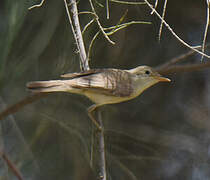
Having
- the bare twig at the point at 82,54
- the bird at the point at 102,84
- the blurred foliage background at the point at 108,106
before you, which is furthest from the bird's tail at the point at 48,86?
the blurred foliage background at the point at 108,106

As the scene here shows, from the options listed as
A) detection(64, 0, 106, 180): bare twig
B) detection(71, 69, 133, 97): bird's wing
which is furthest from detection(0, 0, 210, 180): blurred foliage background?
detection(64, 0, 106, 180): bare twig

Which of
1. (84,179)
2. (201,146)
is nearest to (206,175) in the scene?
(201,146)

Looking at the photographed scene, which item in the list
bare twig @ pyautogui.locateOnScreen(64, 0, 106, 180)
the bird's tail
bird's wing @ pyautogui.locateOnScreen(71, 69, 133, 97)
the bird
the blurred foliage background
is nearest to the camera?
bare twig @ pyautogui.locateOnScreen(64, 0, 106, 180)

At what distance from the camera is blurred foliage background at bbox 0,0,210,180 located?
3641mm

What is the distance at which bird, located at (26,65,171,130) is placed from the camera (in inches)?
123

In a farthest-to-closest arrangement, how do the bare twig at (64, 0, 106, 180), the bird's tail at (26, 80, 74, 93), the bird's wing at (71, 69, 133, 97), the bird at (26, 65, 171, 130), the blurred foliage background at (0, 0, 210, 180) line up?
1. the blurred foliage background at (0, 0, 210, 180)
2. the bird's wing at (71, 69, 133, 97)
3. the bird at (26, 65, 171, 130)
4. the bird's tail at (26, 80, 74, 93)
5. the bare twig at (64, 0, 106, 180)

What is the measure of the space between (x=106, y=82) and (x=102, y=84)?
Answer: 0.06m

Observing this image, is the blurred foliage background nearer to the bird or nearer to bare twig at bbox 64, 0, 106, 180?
the bird

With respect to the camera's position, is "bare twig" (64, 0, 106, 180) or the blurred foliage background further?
the blurred foliage background

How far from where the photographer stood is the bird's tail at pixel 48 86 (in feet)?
9.72

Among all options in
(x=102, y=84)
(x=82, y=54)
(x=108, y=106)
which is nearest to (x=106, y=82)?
(x=102, y=84)

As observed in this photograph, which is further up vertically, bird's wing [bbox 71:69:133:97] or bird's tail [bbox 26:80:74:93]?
bird's tail [bbox 26:80:74:93]

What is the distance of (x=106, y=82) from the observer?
11.3ft

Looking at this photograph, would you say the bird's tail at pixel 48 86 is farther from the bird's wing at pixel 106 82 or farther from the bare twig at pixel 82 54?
the bare twig at pixel 82 54
